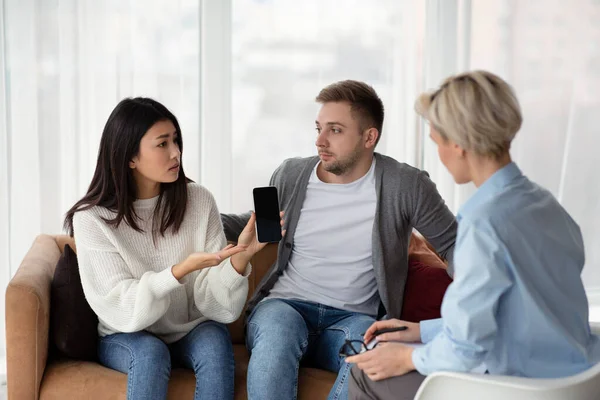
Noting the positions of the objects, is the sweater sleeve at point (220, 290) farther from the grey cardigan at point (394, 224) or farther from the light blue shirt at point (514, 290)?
the light blue shirt at point (514, 290)

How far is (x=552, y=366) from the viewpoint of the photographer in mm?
1761

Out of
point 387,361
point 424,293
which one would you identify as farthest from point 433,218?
point 387,361

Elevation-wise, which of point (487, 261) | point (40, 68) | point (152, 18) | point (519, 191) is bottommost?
point (487, 261)

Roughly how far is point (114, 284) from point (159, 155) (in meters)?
0.43

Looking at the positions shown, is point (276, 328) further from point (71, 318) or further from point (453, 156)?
point (453, 156)

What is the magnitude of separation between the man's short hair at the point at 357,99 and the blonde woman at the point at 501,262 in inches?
37.9

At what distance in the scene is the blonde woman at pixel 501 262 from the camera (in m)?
1.70

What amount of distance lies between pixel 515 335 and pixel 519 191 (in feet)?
1.02

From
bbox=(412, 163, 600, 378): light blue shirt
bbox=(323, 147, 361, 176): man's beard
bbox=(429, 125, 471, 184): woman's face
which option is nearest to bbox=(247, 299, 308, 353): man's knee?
bbox=(323, 147, 361, 176): man's beard

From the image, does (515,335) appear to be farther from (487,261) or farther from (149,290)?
(149,290)

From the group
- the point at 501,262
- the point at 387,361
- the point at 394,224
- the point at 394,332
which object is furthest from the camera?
the point at 394,224

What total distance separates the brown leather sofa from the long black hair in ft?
0.97

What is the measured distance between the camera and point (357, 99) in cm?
282

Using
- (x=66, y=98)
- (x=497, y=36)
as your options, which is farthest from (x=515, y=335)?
(x=497, y=36)
